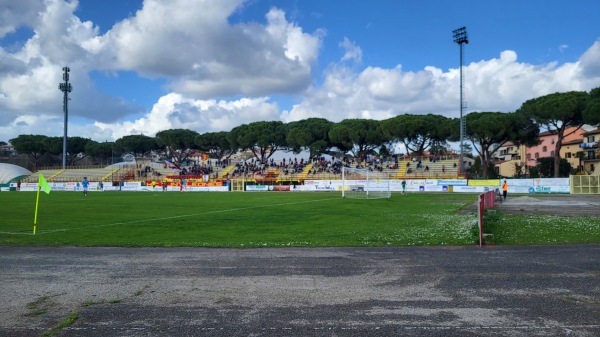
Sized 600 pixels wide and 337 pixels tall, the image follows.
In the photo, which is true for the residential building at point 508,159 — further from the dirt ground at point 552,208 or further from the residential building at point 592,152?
the dirt ground at point 552,208

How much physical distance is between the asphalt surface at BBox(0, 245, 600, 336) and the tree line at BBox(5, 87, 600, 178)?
192 ft

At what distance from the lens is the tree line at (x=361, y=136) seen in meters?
63.6

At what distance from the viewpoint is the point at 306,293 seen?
7531 mm

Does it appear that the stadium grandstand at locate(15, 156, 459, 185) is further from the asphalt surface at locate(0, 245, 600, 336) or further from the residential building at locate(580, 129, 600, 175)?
the asphalt surface at locate(0, 245, 600, 336)

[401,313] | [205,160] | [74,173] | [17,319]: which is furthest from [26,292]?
[205,160]

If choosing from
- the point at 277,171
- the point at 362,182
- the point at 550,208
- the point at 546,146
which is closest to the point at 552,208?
the point at 550,208

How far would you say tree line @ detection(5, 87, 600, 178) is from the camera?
6365 cm

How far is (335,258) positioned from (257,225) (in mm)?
8746

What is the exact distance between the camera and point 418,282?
326 inches

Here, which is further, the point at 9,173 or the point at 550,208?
the point at 9,173

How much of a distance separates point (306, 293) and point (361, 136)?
80060 millimetres

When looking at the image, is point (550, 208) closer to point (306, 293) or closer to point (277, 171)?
point (306, 293)

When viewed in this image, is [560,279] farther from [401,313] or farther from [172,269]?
[172,269]

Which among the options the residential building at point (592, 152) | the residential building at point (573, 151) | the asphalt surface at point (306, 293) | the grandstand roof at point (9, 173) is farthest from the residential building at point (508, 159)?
the grandstand roof at point (9, 173)
